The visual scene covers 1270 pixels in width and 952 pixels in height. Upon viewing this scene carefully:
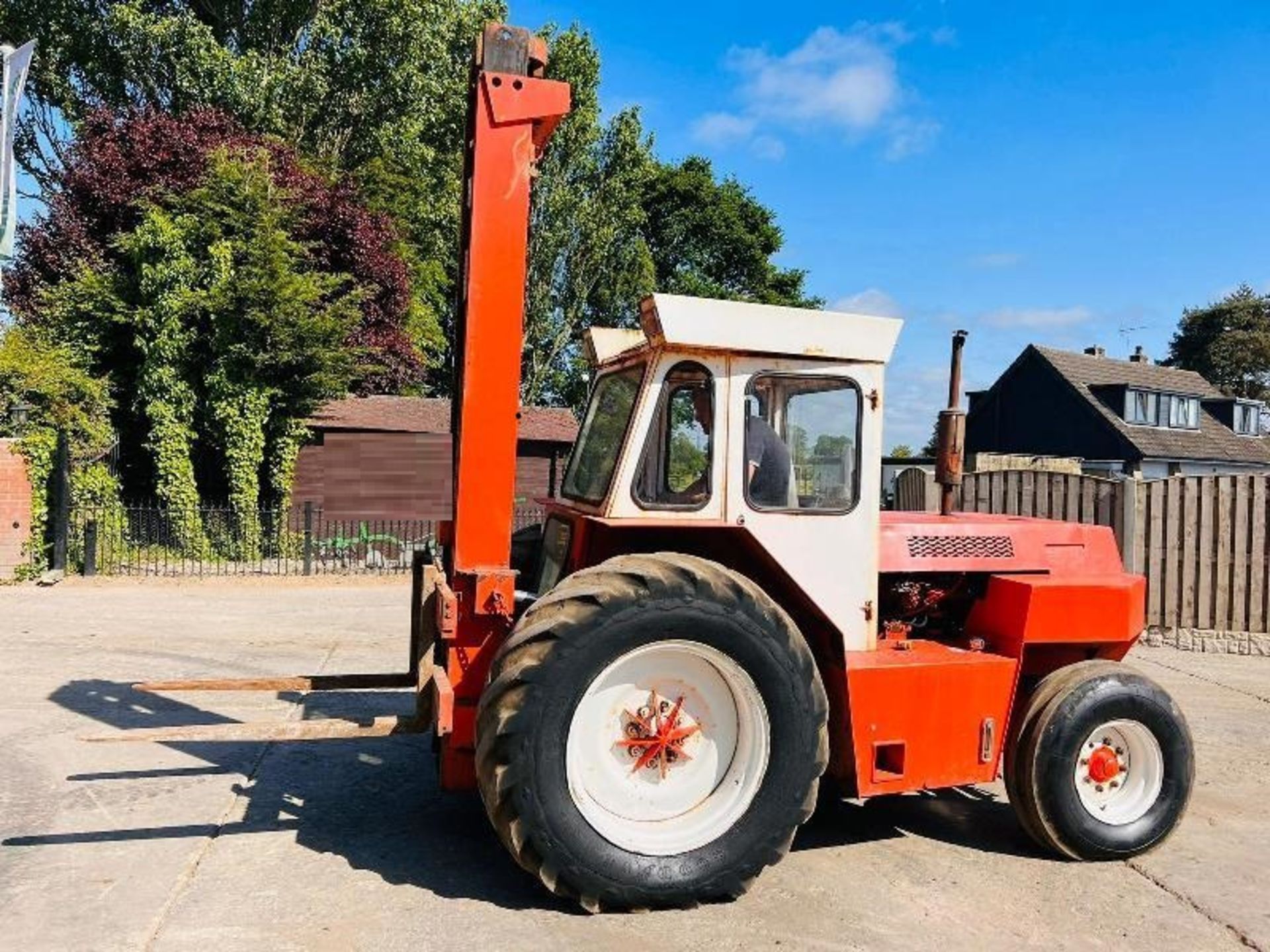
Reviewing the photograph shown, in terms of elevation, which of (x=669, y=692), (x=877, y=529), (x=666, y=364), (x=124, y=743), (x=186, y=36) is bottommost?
(x=124, y=743)

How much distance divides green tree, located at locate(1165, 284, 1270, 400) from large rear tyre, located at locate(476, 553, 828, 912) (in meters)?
55.0

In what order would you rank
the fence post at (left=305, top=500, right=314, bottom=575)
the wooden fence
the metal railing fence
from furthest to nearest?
the fence post at (left=305, top=500, right=314, bottom=575)
the metal railing fence
the wooden fence

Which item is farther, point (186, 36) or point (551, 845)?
point (186, 36)

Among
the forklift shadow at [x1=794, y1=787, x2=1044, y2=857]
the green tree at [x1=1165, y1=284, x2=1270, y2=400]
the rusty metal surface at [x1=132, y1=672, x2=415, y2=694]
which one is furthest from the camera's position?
the green tree at [x1=1165, y1=284, x2=1270, y2=400]

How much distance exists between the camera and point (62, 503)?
14.4 meters

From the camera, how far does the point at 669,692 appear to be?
4164 millimetres

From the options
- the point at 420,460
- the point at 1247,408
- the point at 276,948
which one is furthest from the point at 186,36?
the point at 1247,408

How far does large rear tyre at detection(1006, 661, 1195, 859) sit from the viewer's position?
454cm

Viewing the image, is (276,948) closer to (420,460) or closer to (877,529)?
(877,529)

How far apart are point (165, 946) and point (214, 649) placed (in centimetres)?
641

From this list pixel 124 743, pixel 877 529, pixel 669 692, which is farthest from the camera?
pixel 124 743

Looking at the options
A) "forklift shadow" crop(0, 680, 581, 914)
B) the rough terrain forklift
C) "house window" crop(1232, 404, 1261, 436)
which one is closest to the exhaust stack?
the rough terrain forklift

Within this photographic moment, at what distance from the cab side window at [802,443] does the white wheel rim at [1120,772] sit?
1.70 metres

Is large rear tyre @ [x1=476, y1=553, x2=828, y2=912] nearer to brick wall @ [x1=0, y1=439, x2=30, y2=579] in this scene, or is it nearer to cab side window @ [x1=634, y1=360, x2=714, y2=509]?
cab side window @ [x1=634, y1=360, x2=714, y2=509]
